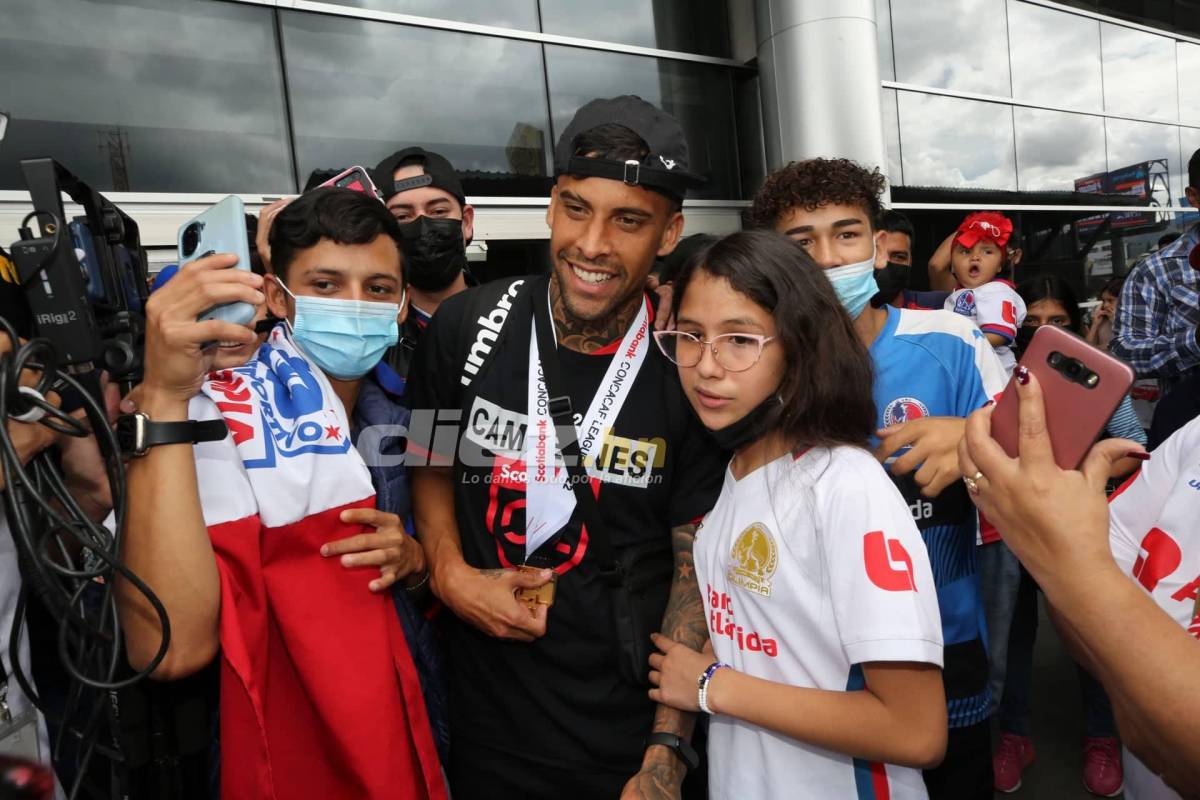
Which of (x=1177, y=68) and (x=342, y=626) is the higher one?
(x=1177, y=68)

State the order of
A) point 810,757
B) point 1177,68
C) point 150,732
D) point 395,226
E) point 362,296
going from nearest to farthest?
point 810,757
point 150,732
point 362,296
point 395,226
point 1177,68

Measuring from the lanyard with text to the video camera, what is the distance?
33.8 inches

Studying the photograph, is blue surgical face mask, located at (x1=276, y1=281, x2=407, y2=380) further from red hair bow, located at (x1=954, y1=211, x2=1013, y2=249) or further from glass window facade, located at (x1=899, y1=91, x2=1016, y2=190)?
glass window facade, located at (x1=899, y1=91, x2=1016, y2=190)

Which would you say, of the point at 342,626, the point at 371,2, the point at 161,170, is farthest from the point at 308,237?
the point at 371,2

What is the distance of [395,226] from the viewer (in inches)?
79.7

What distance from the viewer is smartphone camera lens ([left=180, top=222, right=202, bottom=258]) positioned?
1529 mm

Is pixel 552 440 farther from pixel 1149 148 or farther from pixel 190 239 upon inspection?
pixel 1149 148

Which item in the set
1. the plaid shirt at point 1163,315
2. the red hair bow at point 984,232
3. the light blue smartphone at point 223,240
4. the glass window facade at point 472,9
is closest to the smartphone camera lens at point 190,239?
the light blue smartphone at point 223,240

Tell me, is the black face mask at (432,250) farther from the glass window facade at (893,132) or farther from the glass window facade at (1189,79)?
the glass window facade at (1189,79)

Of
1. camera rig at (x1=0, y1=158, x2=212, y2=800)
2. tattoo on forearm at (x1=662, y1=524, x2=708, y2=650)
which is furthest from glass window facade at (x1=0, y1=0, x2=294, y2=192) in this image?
tattoo on forearm at (x1=662, y1=524, x2=708, y2=650)

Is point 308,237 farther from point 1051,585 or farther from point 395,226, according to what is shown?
point 1051,585

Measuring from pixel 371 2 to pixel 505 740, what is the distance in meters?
6.01

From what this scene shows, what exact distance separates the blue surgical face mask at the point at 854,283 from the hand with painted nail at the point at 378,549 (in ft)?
4.57

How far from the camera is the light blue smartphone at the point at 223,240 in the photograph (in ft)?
4.35
